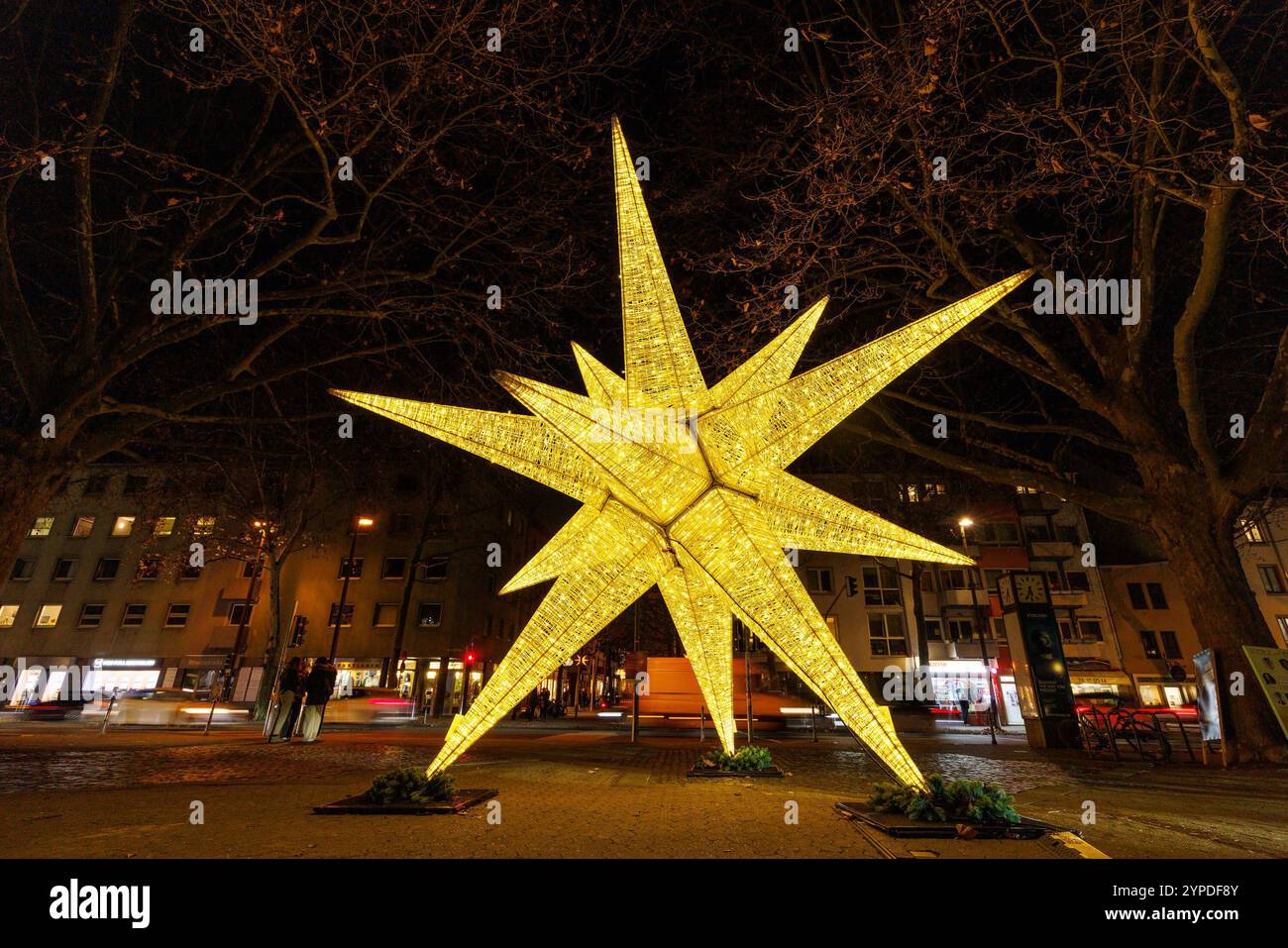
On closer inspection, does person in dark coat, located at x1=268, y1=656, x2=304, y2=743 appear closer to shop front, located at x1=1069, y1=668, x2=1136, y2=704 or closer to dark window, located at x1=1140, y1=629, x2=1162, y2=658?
shop front, located at x1=1069, y1=668, x2=1136, y2=704

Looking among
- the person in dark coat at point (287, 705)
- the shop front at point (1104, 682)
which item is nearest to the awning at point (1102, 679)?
the shop front at point (1104, 682)

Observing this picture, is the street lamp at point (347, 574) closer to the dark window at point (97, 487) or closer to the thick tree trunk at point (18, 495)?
the thick tree trunk at point (18, 495)

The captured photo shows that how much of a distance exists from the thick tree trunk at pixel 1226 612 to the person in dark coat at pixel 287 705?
56.8 feet

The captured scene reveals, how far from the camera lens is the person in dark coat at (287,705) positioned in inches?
574

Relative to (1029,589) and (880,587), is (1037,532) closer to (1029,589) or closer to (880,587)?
(880,587)

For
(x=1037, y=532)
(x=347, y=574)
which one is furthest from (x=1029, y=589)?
(x=1037, y=532)

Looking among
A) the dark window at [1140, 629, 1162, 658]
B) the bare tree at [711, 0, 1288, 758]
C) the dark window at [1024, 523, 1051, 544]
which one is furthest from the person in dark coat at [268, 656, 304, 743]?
the dark window at [1140, 629, 1162, 658]

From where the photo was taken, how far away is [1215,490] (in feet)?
31.9

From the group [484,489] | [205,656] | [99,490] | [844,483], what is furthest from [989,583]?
[99,490]

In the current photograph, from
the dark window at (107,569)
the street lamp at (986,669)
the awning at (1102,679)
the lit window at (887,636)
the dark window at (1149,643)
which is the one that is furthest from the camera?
the lit window at (887,636)

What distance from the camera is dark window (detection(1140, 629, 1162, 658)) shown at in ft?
141

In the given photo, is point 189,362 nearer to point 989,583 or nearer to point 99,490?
point 99,490

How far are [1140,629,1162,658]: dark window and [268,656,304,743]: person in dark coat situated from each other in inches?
2036

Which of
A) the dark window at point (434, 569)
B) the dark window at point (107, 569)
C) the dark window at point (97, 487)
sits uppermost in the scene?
the dark window at point (97, 487)
